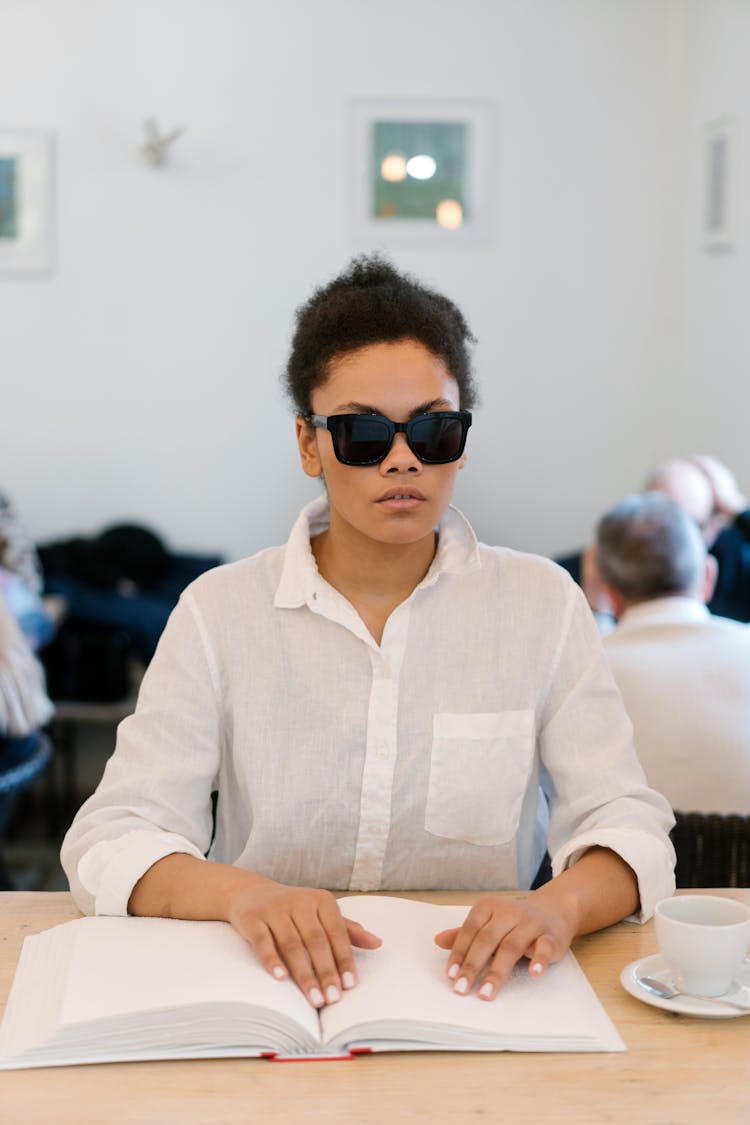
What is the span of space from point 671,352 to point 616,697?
4.43m

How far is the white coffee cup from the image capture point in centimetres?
116

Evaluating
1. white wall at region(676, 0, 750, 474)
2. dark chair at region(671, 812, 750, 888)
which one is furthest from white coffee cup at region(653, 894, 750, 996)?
white wall at region(676, 0, 750, 474)

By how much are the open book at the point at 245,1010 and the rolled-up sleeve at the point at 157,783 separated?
0.47 feet

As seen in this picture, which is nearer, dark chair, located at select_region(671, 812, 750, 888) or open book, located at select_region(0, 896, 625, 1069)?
open book, located at select_region(0, 896, 625, 1069)

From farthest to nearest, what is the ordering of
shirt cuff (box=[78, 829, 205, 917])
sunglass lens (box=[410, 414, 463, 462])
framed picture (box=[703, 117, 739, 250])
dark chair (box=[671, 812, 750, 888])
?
framed picture (box=[703, 117, 739, 250]), dark chair (box=[671, 812, 750, 888]), sunglass lens (box=[410, 414, 463, 462]), shirt cuff (box=[78, 829, 205, 917])

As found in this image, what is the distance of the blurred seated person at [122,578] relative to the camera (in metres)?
4.86

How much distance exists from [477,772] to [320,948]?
45cm

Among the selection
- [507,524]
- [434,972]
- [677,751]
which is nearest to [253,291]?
[507,524]

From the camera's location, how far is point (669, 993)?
47.2 inches

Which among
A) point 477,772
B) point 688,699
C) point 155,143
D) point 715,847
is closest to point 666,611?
point 688,699

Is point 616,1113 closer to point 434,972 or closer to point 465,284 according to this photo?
point 434,972

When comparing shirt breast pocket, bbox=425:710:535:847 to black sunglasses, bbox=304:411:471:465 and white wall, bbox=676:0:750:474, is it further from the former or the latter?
white wall, bbox=676:0:750:474

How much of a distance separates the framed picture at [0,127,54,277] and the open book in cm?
472

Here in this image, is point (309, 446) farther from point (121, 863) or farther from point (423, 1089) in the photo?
point (423, 1089)
